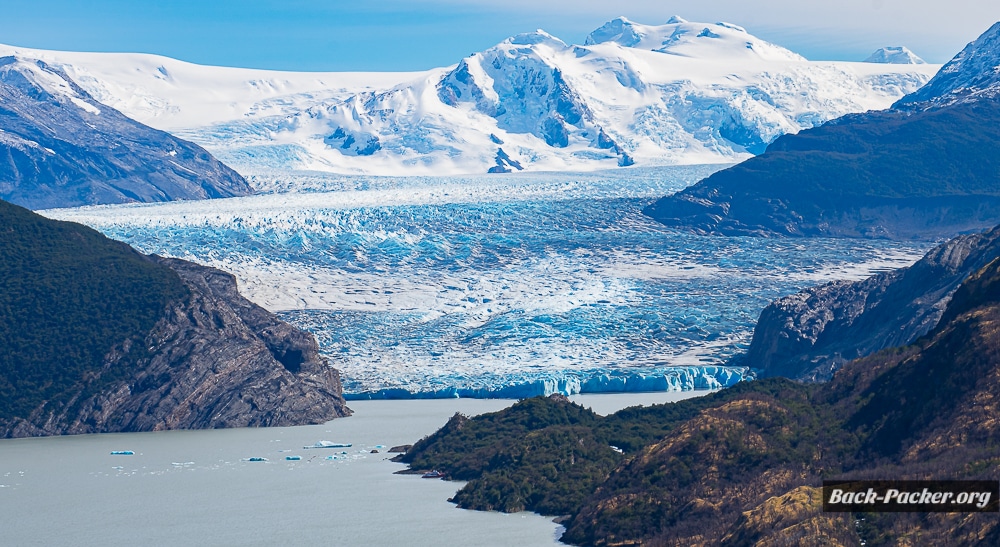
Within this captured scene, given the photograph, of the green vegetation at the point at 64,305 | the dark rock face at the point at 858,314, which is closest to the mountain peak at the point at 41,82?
the green vegetation at the point at 64,305

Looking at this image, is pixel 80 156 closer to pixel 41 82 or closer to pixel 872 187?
pixel 41 82

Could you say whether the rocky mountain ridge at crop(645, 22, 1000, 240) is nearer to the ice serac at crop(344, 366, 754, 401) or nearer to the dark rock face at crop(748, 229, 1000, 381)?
the dark rock face at crop(748, 229, 1000, 381)

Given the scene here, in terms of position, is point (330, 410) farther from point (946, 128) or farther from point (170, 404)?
point (946, 128)

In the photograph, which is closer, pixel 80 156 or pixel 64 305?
pixel 64 305

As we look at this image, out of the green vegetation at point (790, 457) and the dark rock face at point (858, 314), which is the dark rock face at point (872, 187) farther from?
the green vegetation at point (790, 457)

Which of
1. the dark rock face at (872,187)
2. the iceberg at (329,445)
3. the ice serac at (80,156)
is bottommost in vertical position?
the iceberg at (329,445)

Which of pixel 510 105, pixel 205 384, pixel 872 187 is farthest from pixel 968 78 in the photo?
pixel 205 384
